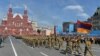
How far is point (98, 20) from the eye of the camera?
5266 inches

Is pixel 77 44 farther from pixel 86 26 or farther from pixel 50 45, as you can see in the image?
pixel 50 45

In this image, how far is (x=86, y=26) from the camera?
27.9 metres

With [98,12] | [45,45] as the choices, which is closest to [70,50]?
[45,45]

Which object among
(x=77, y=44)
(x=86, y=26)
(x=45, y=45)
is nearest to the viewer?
(x=86, y=26)

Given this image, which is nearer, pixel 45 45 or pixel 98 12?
pixel 45 45

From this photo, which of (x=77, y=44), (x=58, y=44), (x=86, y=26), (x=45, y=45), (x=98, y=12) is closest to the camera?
(x=86, y=26)

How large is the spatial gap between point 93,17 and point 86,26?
372 feet

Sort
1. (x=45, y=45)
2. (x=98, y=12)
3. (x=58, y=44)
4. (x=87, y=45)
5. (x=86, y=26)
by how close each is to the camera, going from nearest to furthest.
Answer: (x=87, y=45), (x=86, y=26), (x=58, y=44), (x=45, y=45), (x=98, y=12)

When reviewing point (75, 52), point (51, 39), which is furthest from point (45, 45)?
point (75, 52)

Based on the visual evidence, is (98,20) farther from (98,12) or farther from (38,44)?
(38,44)

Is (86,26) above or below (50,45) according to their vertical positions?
above

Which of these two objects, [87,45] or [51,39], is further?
[51,39]

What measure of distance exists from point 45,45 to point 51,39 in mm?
4536

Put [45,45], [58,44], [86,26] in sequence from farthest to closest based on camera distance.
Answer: [45,45] < [58,44] < [86,26]
